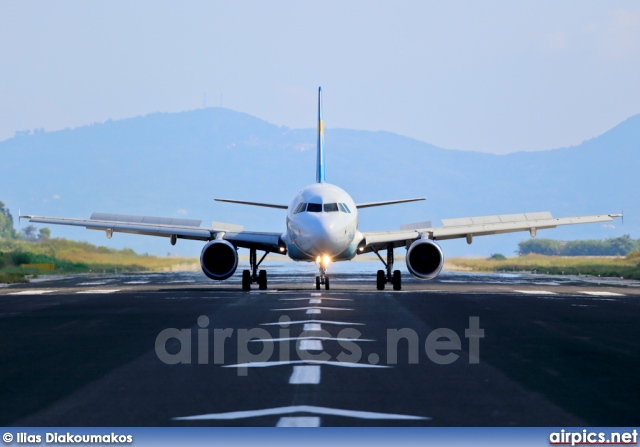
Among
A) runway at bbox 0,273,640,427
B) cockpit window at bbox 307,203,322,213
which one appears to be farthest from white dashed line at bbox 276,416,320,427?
cockpit window at bbox 307,203,322,213

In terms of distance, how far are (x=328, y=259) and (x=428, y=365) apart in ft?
83.5

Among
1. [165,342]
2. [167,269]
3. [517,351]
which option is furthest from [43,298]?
[167,269]

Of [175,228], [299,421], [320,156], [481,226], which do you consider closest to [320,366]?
[299,421]

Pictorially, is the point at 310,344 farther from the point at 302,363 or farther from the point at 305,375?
the point at 305,375

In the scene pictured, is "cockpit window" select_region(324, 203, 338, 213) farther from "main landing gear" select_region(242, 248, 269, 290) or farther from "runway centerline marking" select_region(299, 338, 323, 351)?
"runway centerline marking" select_region(299, 338, 323, 351)

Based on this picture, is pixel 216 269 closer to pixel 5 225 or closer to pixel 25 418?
pixel 25 418

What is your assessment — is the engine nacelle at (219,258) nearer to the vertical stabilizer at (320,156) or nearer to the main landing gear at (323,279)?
the main landing gear at (323,279)

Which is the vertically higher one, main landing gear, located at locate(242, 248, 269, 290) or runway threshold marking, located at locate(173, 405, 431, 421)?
main landing gear, located at locate(242, 248, 269, 290)

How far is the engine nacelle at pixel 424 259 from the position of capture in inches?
1687

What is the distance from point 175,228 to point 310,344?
28.7 meters

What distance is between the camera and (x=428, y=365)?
15516 millimetres

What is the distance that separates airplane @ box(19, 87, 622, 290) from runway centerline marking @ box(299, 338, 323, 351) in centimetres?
1997

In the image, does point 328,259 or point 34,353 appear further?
point 328,259

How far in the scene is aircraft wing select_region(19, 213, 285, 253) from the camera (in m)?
44.1
